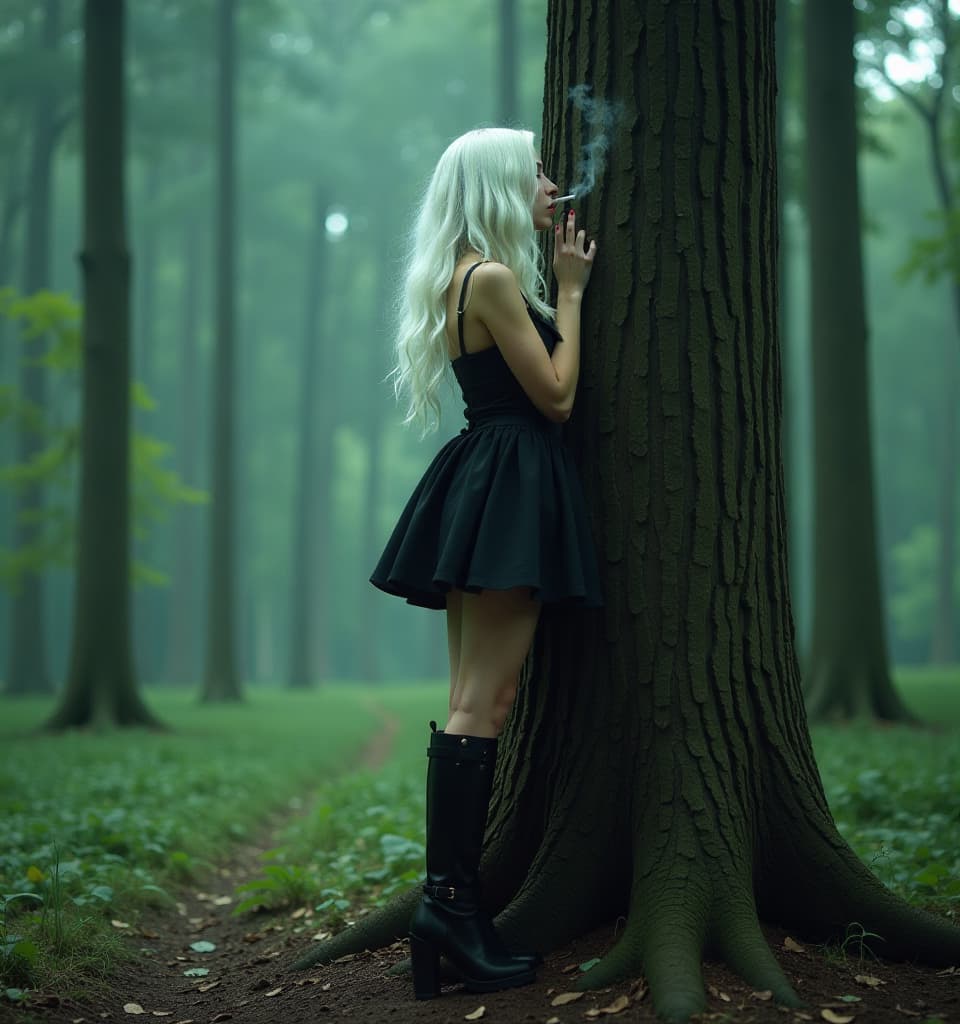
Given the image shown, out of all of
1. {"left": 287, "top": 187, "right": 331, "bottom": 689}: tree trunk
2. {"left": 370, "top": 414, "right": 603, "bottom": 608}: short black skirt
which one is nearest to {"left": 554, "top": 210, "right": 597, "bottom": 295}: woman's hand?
{"left": 370, "top": 414, "right": 603, "bottom": 608}: short black skirt

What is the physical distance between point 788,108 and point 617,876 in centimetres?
1889

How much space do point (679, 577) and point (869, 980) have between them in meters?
1.17

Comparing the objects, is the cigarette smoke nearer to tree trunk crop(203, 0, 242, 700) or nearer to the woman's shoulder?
the woman's shoulder

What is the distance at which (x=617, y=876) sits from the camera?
3213 millimetres

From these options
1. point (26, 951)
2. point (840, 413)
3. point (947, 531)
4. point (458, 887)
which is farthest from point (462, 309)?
point (947, 531)

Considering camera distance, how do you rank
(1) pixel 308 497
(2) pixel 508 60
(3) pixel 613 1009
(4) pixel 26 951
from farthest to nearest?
(1) pixel 308 497, (2) pixel 508 60, (4) pixel 26 951, (3) pixel 613 1009

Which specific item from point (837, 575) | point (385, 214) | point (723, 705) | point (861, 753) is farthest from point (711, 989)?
point (385, 214)

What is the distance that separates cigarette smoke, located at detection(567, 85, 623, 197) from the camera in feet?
11.1

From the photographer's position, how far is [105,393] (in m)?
12.9

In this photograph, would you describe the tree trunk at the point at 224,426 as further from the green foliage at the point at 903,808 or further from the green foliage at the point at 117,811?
the green foliage at the point at 903,808

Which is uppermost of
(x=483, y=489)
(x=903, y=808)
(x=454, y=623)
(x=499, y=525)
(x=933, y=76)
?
(x=933, y=76)

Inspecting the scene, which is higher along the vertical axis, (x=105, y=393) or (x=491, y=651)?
(x=105, y=393)

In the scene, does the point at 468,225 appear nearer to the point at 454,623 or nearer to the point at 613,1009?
the point at 454,623

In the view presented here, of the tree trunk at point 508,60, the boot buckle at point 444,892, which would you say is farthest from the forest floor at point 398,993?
the tree trunk at point 508,60
